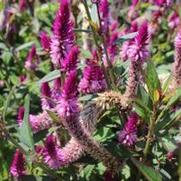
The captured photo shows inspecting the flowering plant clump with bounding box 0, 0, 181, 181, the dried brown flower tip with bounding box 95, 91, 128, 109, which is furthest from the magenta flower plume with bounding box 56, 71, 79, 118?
the dried brown flower tip with bounding box 95, 91, 128, 109

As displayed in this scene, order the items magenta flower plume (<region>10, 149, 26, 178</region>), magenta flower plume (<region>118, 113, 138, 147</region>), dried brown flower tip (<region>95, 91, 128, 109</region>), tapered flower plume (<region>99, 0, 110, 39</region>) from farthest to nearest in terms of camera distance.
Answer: tapered flower plume (<region>99, 0, 110, 39</region>)
magenta flower plume (<region>10, 149, 26, 178</region>)
magenta flower plume (<region>118, 113, 138, 147</region>)
dried brown flower tip (<region>95, 91, 128, 109</region>)

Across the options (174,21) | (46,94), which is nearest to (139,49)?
(46,94)

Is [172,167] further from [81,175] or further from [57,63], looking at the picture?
[57,63]

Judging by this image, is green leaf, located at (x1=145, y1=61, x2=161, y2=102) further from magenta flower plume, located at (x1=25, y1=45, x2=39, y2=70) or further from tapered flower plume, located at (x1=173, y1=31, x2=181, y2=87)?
magenta flower plume, located at (x1=25, y1=45, x2=39, y2=70)

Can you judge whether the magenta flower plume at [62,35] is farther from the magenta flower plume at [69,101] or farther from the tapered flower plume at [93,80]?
the magenta flower plume at [69,101]

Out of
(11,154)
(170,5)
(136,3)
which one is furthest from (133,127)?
(136,3)

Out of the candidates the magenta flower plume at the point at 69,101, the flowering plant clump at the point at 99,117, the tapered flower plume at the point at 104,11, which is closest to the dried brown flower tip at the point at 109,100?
the flowering plant clump at the point at 99,117
